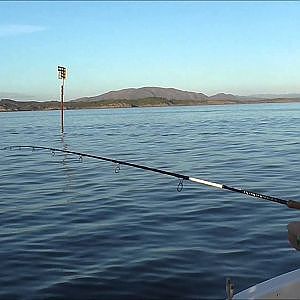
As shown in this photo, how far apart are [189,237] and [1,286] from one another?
12.6ft

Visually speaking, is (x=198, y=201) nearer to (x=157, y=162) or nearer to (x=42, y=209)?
(x=42, y=209)

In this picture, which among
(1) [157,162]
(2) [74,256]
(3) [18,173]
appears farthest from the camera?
(1) [157,162]

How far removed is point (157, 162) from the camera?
23016mm

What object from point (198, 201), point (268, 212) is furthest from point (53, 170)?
point (268, 212)

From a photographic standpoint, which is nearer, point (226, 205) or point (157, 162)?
point (226, 205)

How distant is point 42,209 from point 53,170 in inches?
335

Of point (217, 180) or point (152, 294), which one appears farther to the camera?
point (217, 180)

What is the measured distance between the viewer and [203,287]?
293 inches

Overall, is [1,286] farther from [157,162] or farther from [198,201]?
[157,162]

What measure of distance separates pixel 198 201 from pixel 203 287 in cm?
598

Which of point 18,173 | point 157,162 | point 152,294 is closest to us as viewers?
point 152,294

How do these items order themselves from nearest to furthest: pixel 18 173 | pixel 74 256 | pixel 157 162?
pixel 74 256, pixel 18 173, pixel 157 162

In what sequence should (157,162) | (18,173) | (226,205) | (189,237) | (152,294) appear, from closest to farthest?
(152,294) → (189,237) → (226,205) → (18,173) → (157,162)

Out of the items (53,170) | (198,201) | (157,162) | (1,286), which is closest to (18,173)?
(53,170)
